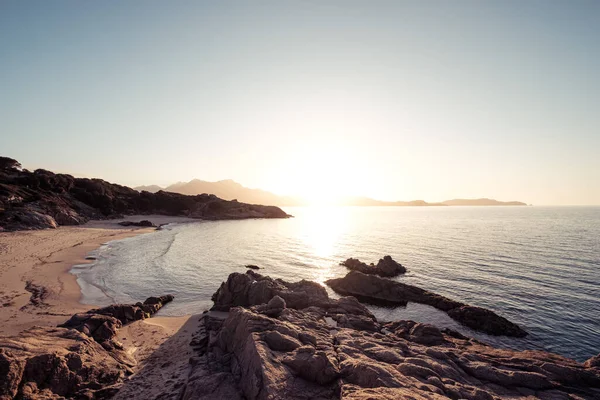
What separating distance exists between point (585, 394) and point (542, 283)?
25060 mm

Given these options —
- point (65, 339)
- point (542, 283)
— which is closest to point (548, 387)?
point (65, 339)

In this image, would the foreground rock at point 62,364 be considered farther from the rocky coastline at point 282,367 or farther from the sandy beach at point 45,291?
the sandy beach at point 45,291

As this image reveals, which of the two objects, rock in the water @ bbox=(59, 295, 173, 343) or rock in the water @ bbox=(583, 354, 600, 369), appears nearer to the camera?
rock in the water @ bbox=(583, 354, 600, 369)

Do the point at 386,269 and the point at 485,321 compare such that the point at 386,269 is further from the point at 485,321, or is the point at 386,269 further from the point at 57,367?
the point at 57,367

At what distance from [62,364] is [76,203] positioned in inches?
3821

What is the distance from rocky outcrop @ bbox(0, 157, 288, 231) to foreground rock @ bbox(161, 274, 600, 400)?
65.6 metres

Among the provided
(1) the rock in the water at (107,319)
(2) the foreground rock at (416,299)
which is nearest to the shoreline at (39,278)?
(1) the rock in the water at (107,319)

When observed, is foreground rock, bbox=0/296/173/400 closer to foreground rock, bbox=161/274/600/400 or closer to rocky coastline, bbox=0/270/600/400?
rocky coastline, bbox=0/270/600/400

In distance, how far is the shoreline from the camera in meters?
19.1

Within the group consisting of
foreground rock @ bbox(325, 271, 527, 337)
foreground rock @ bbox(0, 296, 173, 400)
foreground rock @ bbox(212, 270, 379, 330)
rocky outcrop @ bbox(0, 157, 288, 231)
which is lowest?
foreground rock @ bbox(325, 271, 527, 337)

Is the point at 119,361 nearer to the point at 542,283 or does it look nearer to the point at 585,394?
the point at 585,394

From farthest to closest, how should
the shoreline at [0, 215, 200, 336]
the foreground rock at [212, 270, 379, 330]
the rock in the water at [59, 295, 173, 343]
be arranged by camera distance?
the foreground rock at [212, 270, 379, 330]
the shoreline at [0, 215, 200, 336]
the rock in the water at [59, 295, 173, 343]

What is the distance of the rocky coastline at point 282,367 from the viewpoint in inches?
396

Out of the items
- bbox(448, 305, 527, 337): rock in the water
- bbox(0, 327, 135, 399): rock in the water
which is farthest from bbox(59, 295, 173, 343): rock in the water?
bbox(448, 305, 527, 337): rock in the water
